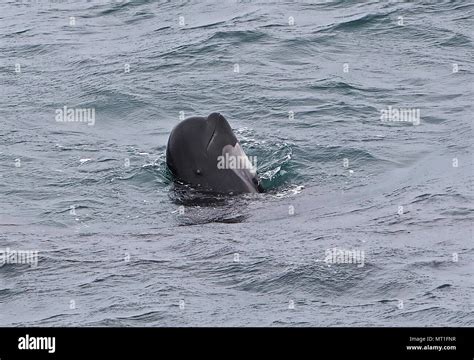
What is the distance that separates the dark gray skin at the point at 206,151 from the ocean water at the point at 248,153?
0.45m

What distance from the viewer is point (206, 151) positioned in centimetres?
1956

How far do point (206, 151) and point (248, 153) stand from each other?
323cm

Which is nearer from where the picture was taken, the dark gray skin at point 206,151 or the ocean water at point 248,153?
the ocean water at point 248,153

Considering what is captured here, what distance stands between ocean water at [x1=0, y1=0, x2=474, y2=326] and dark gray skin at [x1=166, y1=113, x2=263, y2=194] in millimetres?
451

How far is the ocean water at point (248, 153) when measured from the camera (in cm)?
1502

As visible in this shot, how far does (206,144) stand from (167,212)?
4.19 feet

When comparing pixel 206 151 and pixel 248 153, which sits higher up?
pixel 206 151

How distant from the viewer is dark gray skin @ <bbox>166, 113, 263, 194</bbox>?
1955 cm

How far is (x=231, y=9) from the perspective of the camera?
34.7 meters

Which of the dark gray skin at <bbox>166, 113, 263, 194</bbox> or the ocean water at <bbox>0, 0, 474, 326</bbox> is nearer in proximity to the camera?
the ocean water at <bbox>0, 0, 474, 326</bbox>

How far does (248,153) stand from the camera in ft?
74.5

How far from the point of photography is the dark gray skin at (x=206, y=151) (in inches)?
770

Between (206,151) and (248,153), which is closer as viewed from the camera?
(206,151)
